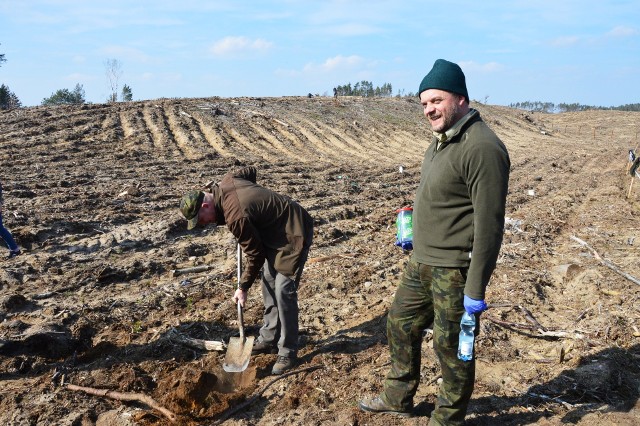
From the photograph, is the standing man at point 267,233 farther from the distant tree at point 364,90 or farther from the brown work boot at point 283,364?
the distant tree at point 364,90

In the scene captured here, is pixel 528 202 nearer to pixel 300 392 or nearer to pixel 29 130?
pixel 300 392

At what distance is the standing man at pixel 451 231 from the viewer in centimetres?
256

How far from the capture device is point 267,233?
414 centimetres

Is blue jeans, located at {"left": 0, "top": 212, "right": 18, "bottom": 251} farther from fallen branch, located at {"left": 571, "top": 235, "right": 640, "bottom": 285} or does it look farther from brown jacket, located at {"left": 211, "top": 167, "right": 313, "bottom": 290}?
fallen branch, located at {"left": 571, "top": 235, "right": 640, "bottom": 285}

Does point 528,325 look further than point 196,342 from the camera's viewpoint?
Yes

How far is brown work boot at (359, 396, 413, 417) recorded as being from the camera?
3.45m

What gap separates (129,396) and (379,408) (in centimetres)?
186

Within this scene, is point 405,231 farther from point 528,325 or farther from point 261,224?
point 528,325

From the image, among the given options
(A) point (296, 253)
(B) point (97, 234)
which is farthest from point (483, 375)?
(B) point (97, 234)

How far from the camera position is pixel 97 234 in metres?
8.12

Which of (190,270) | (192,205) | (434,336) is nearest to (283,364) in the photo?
(192,205)

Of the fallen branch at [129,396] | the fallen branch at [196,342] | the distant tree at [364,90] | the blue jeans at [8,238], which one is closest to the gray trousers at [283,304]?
the fallen branch at [196,342]

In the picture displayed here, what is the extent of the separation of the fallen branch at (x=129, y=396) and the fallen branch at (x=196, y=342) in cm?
85

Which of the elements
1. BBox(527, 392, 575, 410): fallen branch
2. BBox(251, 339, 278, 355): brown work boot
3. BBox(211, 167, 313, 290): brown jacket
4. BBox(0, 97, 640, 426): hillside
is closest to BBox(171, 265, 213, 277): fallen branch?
BBox(0, 97, 640, 426): hillside
